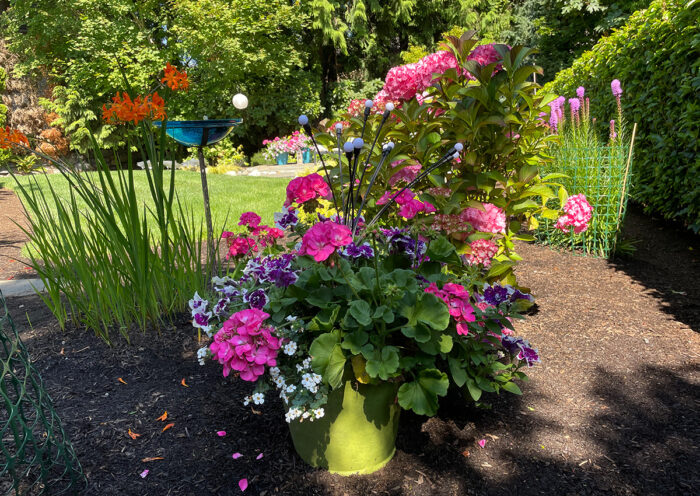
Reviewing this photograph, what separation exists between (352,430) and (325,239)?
0.64 meters

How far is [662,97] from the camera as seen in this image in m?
3.81

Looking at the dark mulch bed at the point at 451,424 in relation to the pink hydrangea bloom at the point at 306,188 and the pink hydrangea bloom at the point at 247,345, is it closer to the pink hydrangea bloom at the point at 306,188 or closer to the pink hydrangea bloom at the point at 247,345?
the pink hydrangea bloom at the point at 247,345

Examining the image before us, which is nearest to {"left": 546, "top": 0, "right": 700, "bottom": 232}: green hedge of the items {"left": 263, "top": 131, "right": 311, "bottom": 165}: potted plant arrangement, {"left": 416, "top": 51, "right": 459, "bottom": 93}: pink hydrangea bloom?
{"left": 416, "top": 51, "right": 459, "bottom": 93}: pink hydrangea bloom

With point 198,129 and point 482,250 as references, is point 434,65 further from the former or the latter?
point 198,129

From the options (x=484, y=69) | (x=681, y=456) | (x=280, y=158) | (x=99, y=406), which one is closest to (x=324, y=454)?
(x=99, y=406)

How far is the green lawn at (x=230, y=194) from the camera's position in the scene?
17.2 feet

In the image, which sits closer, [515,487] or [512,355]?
[515,487]

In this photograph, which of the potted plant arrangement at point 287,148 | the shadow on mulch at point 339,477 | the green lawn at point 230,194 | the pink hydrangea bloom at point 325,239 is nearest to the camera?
the pink hydrangea bloom at point 325,239

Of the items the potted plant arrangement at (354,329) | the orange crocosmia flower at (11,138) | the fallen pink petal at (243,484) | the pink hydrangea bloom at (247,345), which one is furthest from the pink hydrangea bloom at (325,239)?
the orange crocosmia flower at (11,138)

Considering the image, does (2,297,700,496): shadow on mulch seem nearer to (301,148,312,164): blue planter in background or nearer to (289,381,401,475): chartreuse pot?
(289,381,401,475): chartreuse pot

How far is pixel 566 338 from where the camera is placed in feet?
7.48

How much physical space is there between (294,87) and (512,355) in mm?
14117

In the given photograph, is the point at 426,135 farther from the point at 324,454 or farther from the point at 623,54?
the point at 623,54

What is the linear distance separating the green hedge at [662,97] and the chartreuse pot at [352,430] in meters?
2.69
